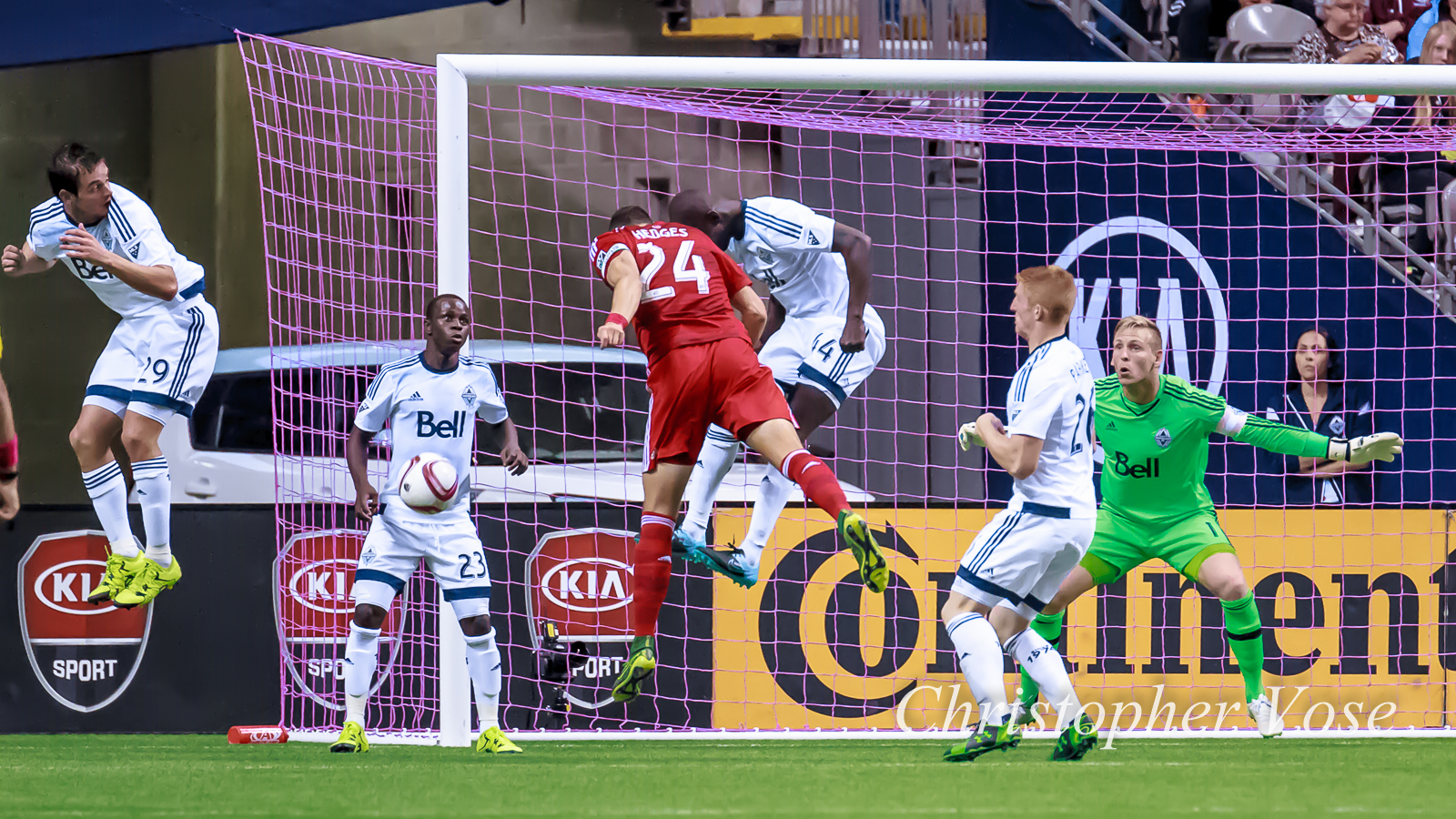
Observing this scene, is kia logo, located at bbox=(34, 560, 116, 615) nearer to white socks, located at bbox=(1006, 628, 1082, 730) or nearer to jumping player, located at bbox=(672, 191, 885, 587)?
jumping player, located at bbox=(672, 191, 885, 587)

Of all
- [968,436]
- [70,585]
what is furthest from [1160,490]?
[70,585]

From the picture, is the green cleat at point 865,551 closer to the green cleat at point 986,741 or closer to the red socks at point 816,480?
the red socks at point 816,480

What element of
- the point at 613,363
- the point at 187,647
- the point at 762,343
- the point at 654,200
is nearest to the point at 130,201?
the point at 187,647

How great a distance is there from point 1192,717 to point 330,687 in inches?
172

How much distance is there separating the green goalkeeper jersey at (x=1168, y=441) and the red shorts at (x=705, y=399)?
173 cm

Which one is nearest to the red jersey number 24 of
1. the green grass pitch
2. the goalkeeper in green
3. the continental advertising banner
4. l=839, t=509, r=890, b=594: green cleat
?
l=839, t=509, r=890, b=594: green cleat

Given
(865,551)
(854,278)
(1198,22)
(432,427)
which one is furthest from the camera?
(1198,22)

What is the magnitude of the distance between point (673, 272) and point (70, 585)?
12.8 ft

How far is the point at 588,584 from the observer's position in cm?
786

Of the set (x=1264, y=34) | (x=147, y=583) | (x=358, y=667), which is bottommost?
(x=358, y=667)

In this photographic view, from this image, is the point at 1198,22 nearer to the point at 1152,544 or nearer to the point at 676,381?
the point at 1152,544

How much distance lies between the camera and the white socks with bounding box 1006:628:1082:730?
5594 millimetres

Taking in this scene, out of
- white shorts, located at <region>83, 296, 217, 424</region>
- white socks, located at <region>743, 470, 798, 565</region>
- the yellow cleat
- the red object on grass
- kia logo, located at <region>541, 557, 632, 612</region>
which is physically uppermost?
white shorts, located at <region>83, 296, 217, 424</region>

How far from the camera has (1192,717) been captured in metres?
7.89
